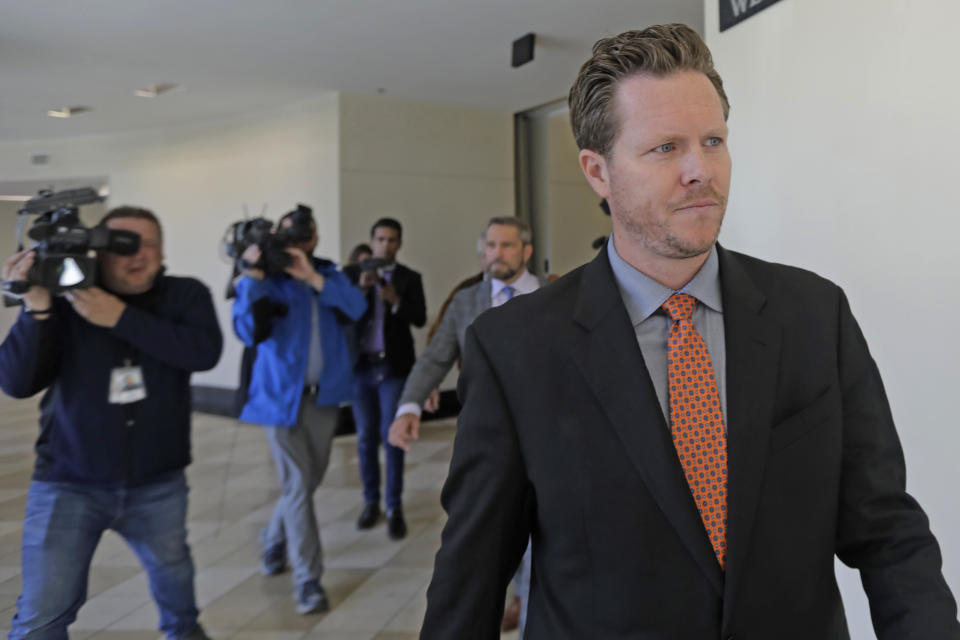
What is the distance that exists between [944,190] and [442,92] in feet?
19.2

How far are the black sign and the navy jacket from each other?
7.40ft

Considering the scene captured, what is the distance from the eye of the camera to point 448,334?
307 centimetres

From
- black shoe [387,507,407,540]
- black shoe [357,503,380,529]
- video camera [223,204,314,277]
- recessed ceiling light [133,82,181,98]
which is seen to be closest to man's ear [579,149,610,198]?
video camera [223,204,314,277]

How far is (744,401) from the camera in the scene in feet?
3.33

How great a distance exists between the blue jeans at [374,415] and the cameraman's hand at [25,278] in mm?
2306

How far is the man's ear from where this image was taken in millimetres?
1141

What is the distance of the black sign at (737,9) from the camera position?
8.55ft

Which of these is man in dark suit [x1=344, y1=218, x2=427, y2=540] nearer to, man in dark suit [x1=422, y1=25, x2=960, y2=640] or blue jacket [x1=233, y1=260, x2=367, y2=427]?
blue jacket [x1=233, y1=260, x2=367, y2=427]

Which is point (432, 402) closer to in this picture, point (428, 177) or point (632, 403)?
point (632, 403)

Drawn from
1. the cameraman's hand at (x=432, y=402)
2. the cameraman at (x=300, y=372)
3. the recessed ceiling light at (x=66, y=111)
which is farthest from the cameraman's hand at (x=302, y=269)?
the recessed ceiling light at (x=66, y=111)

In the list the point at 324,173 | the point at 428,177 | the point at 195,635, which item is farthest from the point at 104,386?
the point at 428,177

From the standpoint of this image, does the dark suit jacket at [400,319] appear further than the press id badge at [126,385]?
Yes

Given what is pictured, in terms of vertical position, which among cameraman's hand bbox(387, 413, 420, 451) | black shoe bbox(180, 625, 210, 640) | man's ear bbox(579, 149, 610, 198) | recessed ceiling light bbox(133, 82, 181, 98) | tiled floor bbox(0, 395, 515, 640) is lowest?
tiled floor bbox(0, 395, 515, 640)

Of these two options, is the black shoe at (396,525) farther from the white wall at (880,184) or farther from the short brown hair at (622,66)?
the short brown hair at (622,66)
